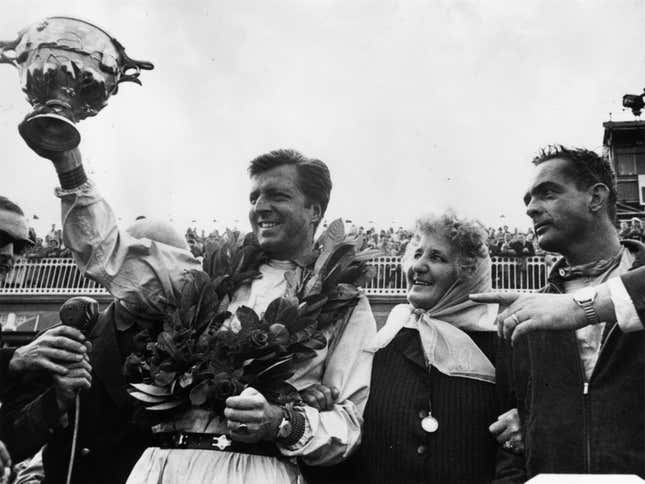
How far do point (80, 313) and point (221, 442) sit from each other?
2.20 ft

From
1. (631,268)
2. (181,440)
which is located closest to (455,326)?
(631,268)

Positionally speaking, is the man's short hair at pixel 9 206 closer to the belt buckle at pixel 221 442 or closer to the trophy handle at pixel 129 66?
the trophy handle at pixel 129 66

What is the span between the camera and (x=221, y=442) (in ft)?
7.79

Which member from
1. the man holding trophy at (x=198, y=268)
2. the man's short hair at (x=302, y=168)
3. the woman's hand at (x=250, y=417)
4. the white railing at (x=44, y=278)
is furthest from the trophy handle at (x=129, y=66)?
the white railing at (x=44, y=278)

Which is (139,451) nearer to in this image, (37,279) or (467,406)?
(467,406)

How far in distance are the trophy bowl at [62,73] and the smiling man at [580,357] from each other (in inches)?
64.7

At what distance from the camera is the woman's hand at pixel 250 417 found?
2230 mm

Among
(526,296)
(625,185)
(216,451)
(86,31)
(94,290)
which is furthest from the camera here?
(625,185)

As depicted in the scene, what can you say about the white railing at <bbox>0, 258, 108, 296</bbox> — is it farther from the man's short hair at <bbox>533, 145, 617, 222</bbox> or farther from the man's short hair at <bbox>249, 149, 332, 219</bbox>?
the man's short hair at <bbox>533, 145, 617, 222</bbox>

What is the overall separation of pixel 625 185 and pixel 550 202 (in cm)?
1866

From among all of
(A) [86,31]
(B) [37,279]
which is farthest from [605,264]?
(B) [37,279]

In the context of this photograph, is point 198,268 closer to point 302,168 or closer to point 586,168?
point 302,168

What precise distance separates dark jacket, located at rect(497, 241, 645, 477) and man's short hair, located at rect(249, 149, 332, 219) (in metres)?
1.10

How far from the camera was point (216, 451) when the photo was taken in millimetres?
2381
